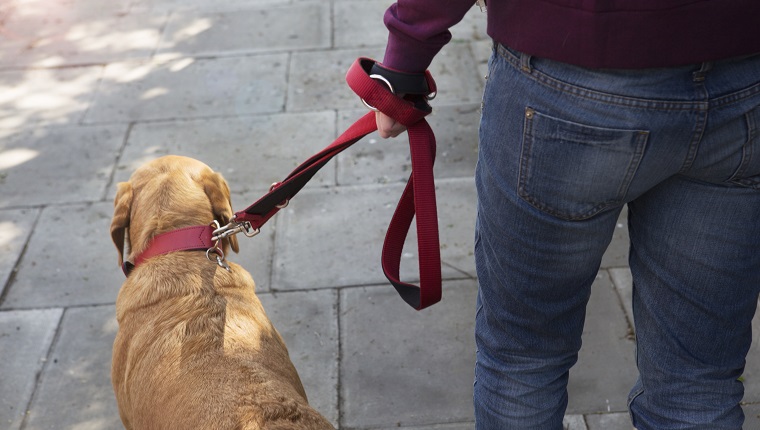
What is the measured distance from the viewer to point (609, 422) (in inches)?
121

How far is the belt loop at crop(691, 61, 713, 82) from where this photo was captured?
1.49m

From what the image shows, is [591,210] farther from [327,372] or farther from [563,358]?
[327,372]

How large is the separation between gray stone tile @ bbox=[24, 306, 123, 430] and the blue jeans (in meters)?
1.79

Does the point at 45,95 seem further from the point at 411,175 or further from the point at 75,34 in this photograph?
the point at 411,175

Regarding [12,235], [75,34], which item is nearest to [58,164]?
[12,235]

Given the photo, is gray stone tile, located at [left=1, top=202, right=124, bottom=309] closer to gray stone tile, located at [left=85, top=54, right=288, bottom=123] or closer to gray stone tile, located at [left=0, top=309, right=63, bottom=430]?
gray stone tile, located at [left=0, top=309, right=63, bottom=430]

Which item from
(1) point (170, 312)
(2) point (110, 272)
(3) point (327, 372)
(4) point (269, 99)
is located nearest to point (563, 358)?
(1) point (170, 312)

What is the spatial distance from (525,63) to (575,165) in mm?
227

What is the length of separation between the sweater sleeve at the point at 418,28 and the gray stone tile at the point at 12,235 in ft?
9.68

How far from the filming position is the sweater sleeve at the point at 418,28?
1.69m

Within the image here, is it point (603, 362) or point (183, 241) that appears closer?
point (183, 241)

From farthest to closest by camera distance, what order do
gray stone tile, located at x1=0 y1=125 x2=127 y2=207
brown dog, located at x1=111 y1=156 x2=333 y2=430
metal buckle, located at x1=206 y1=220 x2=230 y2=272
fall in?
gray stone tile, located at x1=0 y1=125 x2=127 y2=207, metal buckle, located at x1=206 y1=220 x2=230 y2=272, brown dog, located at x1=111 y1=156 x2=333 y2=430

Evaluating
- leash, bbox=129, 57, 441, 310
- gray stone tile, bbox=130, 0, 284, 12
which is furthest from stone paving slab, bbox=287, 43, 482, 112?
leash, bbox=129, 57, 441, 310

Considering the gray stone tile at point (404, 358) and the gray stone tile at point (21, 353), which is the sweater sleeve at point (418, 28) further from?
the gray stone tile at point (21, 353)
